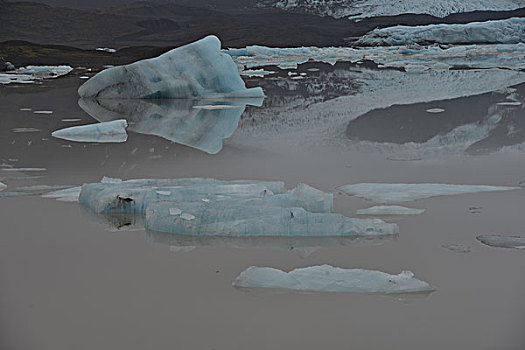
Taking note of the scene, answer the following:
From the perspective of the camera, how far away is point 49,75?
13.2m

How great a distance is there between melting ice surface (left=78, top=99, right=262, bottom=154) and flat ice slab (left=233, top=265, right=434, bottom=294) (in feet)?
8.00

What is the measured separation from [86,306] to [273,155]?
258 centimetres

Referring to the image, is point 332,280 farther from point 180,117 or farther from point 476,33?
point 476,33

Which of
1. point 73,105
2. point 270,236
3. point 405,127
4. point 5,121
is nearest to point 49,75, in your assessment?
point 73,105

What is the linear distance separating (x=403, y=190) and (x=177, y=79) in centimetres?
552

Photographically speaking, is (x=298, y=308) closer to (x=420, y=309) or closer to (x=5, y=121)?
(x=420, y=309)

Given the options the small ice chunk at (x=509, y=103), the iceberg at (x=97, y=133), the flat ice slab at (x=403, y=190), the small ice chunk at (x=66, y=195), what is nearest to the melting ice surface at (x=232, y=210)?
the small ice chunk at (x=66, y=195)

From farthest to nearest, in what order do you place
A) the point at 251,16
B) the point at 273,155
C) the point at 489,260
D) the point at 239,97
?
the point at 251,16
the point at 239,97
the point at 273,155
the point at 489,260

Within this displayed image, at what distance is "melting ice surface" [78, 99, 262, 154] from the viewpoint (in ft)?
17.1

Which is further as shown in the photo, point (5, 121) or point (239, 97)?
point (239, 97)

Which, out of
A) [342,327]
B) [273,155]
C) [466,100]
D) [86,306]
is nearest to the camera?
[342,327]

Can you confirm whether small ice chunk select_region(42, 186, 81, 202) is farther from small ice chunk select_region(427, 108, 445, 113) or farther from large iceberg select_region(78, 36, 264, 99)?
large iceberg select_region(78, 36, 264, 99)

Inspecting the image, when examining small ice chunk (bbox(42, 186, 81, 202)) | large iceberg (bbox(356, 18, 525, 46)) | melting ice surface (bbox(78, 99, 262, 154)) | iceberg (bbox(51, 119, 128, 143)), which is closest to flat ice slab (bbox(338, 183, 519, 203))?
small ice chunk (bbox(42, 186, 81, 202))

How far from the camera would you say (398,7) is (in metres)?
60.7
